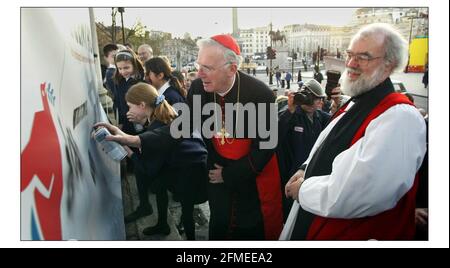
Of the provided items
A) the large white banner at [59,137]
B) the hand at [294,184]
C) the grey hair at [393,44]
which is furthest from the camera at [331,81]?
the large white banner at [59,137]

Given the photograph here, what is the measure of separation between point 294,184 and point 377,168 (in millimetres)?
439

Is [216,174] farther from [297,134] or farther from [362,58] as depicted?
[362,58]

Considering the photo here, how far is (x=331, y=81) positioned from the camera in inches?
75.6

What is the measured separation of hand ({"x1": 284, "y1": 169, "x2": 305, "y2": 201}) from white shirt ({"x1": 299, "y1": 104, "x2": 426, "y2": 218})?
17cm

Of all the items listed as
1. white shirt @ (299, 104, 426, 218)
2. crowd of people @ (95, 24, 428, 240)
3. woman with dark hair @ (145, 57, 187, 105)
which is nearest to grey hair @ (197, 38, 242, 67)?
crowd of people @ (95, 24, 428, 240)

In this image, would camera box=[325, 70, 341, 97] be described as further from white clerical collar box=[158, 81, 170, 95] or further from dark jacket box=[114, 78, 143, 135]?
dark jacket box=[114, 78, 143, 135]

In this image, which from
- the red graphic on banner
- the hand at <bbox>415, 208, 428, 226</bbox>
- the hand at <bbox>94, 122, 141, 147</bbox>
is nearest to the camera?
the red graphic on banner

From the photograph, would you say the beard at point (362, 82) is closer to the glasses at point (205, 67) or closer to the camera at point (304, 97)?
the camera at point (304, 97)

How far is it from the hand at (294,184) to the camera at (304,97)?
0.36 m

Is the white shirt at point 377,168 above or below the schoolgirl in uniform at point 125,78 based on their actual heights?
below

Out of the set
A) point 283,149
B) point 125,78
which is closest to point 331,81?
point 283,149

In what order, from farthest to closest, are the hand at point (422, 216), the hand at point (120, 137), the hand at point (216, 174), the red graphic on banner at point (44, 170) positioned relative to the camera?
the hand at point (216, 174) → the hand at point (120, 137) → the hand at point (422, 216) → the red graphic on banner at point (44, 170)

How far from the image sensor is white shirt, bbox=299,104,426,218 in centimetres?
146

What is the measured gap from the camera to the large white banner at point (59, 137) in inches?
56.5
